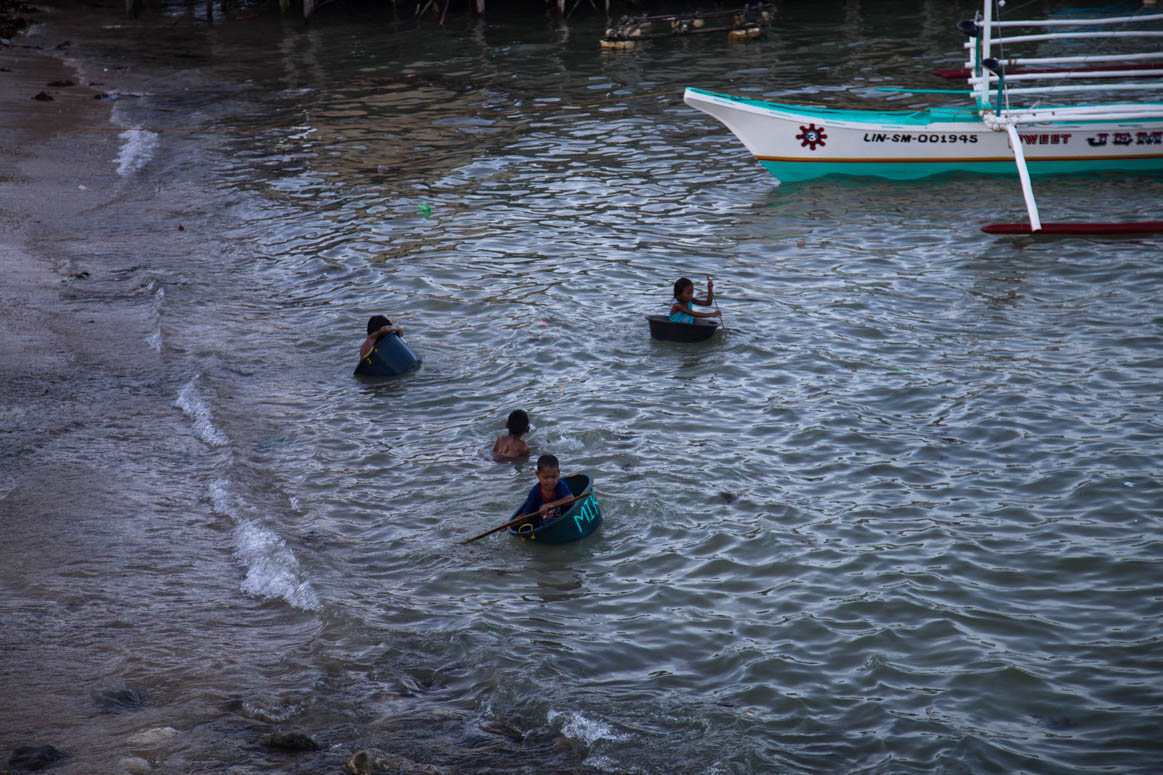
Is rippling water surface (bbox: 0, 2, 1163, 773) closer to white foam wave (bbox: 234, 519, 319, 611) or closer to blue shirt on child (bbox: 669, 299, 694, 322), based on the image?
white foam wave (bbox: 234, 519, 319, 611)

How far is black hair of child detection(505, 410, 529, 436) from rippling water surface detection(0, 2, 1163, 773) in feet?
1.38

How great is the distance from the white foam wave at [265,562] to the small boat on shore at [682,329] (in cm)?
584

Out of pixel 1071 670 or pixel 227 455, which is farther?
pixel 227 455

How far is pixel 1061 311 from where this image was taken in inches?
537

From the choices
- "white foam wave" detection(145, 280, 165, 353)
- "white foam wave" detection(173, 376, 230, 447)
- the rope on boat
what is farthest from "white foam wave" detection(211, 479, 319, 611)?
the rope on boat

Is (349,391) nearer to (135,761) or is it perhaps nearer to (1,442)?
(1,442)

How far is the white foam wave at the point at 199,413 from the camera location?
38.3 ft

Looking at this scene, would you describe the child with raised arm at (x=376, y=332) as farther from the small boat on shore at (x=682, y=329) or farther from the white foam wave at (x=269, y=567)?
the white foam wave at (x=269, y=567)

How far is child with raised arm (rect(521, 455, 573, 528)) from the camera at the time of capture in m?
9.26

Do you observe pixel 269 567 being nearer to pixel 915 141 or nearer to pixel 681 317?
pixel 681 317

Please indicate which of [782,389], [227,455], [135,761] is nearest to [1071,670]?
[782,389]

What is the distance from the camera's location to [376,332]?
43.0 ft

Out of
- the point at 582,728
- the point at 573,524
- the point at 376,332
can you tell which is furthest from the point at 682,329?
the point at 582,728

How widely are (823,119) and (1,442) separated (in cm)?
1488
